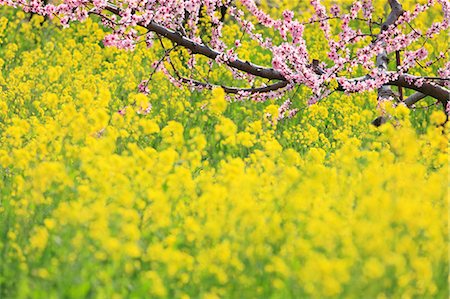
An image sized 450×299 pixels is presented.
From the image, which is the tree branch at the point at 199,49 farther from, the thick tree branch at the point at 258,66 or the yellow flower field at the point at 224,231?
the yellow flower field at the point at 224,231

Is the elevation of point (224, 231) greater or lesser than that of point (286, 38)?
lesser

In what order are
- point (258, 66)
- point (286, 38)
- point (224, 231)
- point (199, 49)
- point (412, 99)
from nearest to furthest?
point (224, 231) → point (286, 38) → point (199, 49) → point (258, 66) → point (412, 99)

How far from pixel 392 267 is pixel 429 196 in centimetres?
79

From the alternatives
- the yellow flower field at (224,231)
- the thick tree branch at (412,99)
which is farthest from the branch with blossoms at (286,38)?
the yellow flower field at (224,231)

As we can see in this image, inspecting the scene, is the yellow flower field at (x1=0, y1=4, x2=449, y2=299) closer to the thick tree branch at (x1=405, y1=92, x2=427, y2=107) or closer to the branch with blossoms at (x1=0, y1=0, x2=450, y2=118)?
the branch with blossoms at (x1=0, y1=0, x2=450, y2=118)

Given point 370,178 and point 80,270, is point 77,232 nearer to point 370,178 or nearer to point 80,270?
point 80,270

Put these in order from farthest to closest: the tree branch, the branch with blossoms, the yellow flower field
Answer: the tree branch → the branch with blossoms → the yellow flower field

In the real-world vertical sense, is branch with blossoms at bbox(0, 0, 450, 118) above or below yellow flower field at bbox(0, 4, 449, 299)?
above

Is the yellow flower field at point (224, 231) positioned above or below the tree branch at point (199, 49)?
below

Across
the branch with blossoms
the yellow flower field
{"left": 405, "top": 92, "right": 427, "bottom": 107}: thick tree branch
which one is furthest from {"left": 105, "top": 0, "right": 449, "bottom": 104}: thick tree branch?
the yellow flower field

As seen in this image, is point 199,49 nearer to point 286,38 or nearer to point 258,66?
point 258,66

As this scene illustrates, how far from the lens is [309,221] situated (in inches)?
166

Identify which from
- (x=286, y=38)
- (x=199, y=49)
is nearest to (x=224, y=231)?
(x=286, y=38)

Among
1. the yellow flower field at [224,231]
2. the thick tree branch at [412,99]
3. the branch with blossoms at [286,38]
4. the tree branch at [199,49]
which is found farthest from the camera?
the thick tree branch at [412,99]
